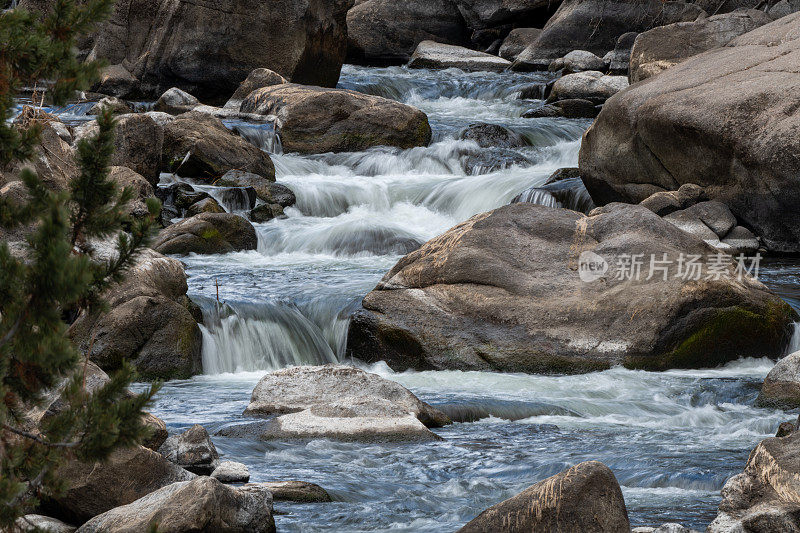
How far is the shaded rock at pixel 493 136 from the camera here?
19.0m

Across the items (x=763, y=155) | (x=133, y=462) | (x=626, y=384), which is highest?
(x=763, y=155)

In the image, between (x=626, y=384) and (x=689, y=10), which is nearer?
(x=626, y=384)

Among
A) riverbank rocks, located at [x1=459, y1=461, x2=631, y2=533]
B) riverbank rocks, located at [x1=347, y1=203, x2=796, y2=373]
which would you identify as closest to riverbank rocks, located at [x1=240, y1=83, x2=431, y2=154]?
riverbank rocks, located at [x1=347, y1=203, x2=796, y2=373]

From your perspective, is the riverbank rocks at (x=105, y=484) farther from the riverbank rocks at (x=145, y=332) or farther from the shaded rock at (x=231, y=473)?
the riverbank rocks at (x=145, y=332)

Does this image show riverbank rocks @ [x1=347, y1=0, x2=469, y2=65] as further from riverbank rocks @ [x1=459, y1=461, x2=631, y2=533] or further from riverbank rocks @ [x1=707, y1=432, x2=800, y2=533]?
riverbank rocks @ [x1=459, y1=461, x2=631, y2=533]

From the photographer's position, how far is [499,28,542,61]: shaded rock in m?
31.2

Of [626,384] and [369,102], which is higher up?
[369,102]

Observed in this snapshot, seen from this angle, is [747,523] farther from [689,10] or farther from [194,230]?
[689,10]

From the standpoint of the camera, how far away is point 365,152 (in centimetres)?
1858

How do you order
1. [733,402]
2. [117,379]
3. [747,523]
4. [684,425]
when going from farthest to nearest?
[733,402]
[684,425]
[747,523]
[117,379]

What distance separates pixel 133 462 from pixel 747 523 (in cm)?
302

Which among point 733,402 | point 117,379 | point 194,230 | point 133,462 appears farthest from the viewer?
point 194,230

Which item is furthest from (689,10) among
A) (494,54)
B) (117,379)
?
(117,379)

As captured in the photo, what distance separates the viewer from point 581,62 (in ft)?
85.7
